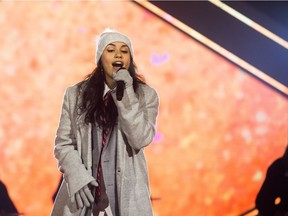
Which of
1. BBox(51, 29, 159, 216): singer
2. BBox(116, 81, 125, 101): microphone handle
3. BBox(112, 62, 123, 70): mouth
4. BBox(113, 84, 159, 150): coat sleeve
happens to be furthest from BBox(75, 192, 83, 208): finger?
BBox(112, 62, 123, 70): mouth

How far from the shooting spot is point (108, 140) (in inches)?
70.1

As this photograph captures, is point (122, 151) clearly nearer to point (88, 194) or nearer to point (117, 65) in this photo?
point (88, 194)

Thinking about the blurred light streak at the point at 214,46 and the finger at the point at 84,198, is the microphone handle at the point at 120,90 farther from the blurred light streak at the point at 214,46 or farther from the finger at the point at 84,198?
the blurred light streak at the point at 214,46

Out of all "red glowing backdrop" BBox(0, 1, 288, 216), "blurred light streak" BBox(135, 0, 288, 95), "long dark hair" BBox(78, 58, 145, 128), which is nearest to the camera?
"long dark hair" BBox(78, 58, 145, 128)

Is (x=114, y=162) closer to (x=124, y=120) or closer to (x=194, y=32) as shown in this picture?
(x=124, y=120)

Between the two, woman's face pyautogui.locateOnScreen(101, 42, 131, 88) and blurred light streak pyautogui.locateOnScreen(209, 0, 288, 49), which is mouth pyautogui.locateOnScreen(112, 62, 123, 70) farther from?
blurred light streak pyautogui.locateOnScreen(209, 0, 288, 49)

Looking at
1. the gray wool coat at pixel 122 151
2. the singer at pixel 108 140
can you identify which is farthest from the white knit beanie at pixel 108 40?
the gray wool coat at pixel 122 151

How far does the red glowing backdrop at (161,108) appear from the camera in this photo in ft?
7.95

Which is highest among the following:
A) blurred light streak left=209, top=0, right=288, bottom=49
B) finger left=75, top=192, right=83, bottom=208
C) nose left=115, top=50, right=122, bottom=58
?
blurred light streak left=209, top=0, right=288, bottom=49

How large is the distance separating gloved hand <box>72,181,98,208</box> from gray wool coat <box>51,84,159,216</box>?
0.05ft

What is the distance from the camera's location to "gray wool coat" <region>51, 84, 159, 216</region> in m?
1.69

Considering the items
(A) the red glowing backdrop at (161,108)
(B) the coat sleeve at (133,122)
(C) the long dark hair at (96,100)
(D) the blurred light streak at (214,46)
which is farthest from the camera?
(D) the blurred light streak at (214,46)

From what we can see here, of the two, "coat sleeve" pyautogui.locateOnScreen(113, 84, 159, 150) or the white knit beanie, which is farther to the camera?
the white knit beanie

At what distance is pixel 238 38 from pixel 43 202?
4.20ft
